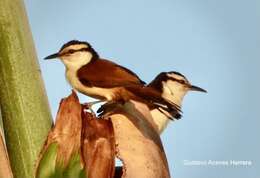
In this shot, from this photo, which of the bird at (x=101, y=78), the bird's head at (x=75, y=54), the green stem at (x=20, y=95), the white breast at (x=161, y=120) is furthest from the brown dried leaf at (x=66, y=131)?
the white breast at (x=161, y=120)

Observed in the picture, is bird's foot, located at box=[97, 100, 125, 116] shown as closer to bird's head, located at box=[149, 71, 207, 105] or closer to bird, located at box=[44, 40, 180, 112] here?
bird, located at box=[44, 40, 180, 112]

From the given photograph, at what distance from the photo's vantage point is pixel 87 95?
13.6 feet

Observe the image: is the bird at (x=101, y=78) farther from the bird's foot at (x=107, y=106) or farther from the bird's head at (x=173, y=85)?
the bird's head at (x=173, y=85)

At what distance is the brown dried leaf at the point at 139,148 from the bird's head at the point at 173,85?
3.11 m

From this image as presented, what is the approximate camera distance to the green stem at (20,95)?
221cm

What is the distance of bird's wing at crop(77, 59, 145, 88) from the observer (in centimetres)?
386

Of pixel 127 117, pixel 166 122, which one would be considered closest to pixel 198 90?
pixel 166 122

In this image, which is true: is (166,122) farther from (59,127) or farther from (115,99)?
(59,127)

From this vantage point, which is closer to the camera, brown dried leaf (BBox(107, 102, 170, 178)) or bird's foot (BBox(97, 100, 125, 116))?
brown dried leaf (BBox(107, 102, 170, 178))

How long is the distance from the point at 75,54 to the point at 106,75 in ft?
1.93

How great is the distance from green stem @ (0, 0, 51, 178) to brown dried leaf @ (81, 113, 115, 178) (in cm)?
19

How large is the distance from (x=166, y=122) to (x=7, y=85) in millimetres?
3263

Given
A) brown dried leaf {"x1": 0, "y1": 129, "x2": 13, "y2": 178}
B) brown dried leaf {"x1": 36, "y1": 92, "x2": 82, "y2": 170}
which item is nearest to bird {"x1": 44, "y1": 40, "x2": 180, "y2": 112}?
brown dried leaf {"x1": 36, "y1": 92, "x2": 82, "y2": 170}

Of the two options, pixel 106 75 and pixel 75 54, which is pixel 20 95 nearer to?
pixel 106 75
